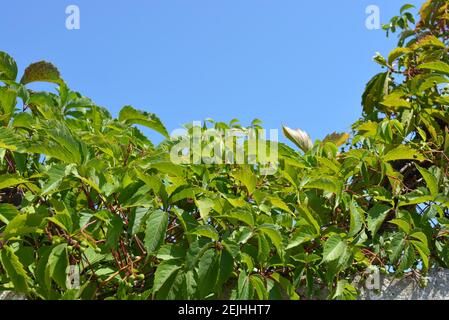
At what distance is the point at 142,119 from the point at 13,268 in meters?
0.81

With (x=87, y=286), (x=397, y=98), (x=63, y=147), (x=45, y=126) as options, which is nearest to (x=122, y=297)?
(x=87, y=286)

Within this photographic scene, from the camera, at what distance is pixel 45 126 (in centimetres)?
189

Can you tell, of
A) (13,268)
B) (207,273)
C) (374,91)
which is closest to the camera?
(13,268)

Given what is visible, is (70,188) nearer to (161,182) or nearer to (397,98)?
(161,182)

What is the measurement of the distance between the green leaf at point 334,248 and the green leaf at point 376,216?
185 millimetres

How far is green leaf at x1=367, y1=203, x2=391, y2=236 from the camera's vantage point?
2.10 meters

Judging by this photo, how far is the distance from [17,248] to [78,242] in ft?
0.65

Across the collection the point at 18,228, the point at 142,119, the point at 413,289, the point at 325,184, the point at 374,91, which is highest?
the point at 374,91

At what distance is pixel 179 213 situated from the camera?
1749 millimetres

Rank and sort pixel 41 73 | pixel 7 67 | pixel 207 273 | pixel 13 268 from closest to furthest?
pixel 13 268 < pixel 207 273 < pixel 7 67 < pixel 41 73

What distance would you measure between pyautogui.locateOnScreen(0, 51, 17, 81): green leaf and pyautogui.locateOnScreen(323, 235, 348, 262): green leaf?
135cm

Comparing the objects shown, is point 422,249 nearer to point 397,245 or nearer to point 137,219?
point 397,245

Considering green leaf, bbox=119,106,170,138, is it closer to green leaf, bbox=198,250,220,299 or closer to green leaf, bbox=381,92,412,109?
green leaf, bbox=198,250,220,299

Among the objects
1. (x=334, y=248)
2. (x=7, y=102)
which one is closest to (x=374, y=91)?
(x=334, y=248)
